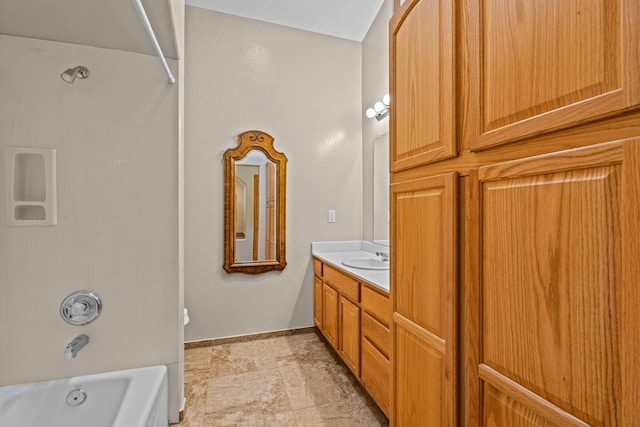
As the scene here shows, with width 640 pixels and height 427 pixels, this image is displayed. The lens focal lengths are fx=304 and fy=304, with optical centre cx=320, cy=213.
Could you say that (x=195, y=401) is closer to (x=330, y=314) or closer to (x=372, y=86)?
(x=330, y=314)

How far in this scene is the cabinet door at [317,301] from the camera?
2.72 metres

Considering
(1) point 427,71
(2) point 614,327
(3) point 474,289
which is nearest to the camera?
(2) point 614,327

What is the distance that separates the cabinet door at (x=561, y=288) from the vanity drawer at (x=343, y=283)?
1.15 metres

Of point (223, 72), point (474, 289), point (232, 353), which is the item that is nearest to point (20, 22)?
point (223, 72)

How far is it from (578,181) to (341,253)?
2.38 meters

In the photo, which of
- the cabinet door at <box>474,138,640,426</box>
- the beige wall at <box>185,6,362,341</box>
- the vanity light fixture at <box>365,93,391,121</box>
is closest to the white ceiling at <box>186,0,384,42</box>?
the beige wall at <box>185,6,362,341</box>

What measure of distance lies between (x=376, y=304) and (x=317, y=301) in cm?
123

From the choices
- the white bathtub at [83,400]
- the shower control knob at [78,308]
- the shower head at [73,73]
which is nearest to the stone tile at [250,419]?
the white bathtub at [83,400]

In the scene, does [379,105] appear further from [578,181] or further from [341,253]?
[578,181]

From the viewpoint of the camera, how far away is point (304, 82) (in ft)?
9.48

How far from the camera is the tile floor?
1.75 metres

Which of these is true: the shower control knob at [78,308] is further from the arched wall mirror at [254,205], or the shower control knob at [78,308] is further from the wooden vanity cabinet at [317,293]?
the wooden vanity cabinet at [317,293]

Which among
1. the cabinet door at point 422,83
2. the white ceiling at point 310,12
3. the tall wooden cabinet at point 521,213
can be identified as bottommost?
the tall wooden cabinet at point 521,213

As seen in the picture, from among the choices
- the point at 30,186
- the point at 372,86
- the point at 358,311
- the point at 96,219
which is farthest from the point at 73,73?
the point at 372,86
